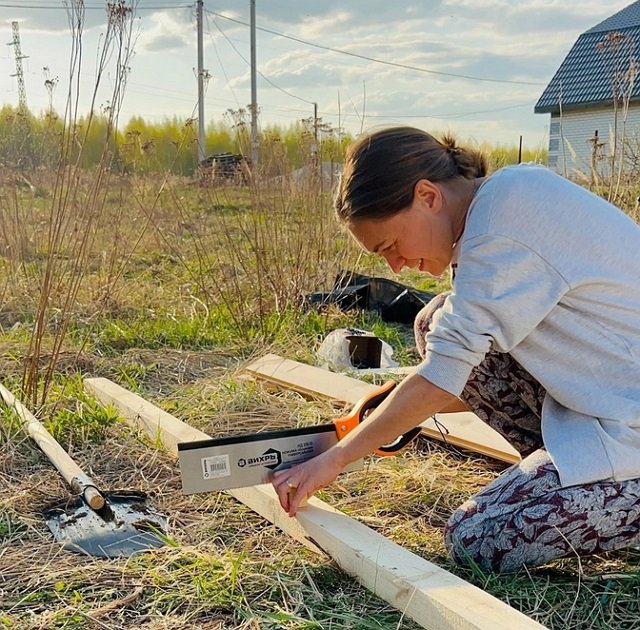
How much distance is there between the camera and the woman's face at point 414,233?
1.82 metres

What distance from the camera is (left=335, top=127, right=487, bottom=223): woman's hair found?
1789 millimetres

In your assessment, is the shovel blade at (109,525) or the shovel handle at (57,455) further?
the shovel handle at (57,455)

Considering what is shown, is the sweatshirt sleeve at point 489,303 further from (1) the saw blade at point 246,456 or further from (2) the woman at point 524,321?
(1) the saw blade at point 246,456

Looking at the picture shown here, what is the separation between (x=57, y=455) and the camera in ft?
8.68

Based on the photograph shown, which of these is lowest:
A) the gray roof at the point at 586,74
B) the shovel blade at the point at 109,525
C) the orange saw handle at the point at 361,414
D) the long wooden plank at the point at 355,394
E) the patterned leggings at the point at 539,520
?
the shovel blade at the point at 109,525

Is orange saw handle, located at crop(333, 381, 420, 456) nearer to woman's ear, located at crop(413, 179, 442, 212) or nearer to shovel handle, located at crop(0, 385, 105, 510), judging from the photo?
woman's ear, located at crop(413, 179, 442, 212)

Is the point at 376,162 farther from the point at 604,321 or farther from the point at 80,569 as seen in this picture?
the point at 80,569

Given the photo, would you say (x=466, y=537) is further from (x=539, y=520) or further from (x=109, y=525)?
(x=109, y=525)

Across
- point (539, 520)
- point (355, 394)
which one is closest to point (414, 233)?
point (539, 520)

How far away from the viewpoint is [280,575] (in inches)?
76.9

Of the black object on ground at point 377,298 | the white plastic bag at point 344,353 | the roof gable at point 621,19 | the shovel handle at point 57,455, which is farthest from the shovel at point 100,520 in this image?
the roof gable at point 621,19

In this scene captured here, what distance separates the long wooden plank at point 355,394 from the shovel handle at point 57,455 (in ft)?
3.78

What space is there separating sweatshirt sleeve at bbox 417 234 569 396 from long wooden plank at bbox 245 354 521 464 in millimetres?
908

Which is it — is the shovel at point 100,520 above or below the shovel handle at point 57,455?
below
